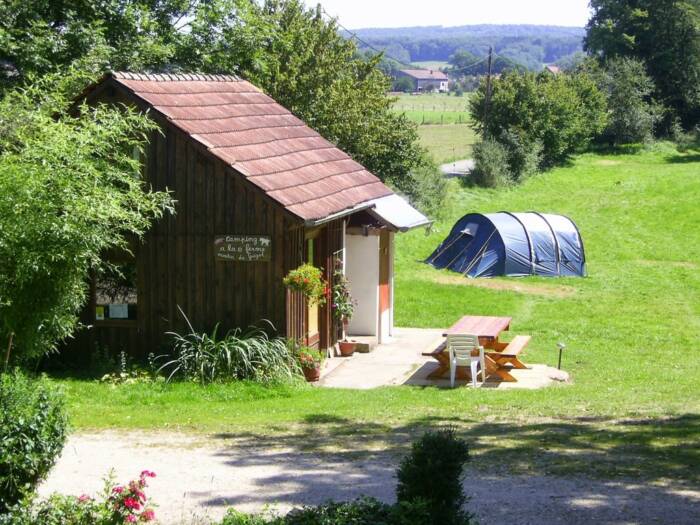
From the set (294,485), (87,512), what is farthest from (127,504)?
(294,485)

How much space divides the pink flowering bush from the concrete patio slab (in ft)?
27.3

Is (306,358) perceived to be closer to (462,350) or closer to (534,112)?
(462,350)

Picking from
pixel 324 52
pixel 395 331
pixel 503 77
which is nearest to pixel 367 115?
pixel 324 52

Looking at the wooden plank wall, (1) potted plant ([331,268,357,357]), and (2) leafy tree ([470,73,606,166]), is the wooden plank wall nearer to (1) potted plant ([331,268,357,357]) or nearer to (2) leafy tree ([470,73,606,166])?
(1) potted plant ([331,268,357,357])

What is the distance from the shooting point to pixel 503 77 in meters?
44.0

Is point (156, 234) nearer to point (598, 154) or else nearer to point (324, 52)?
point (324, 52)

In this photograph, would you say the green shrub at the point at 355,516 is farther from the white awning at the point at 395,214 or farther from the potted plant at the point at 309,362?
the white awning at the point at 395,214

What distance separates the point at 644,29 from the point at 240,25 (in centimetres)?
4175

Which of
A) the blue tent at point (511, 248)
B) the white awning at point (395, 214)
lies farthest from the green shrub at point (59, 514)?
the blue tent at point (511, 248)

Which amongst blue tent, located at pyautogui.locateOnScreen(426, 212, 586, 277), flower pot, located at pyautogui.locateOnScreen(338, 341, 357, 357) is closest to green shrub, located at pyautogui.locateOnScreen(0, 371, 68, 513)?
flower pot, located at pyautogui.locateOnScreen(338, 341, 357, 357)

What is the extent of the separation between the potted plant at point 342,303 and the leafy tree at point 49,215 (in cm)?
483

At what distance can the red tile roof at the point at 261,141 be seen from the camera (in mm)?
14797

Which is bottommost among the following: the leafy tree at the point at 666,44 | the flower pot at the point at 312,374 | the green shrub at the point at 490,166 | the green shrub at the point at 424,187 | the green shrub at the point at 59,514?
the flower pot at the point at 312,374

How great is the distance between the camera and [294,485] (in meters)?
8.98
